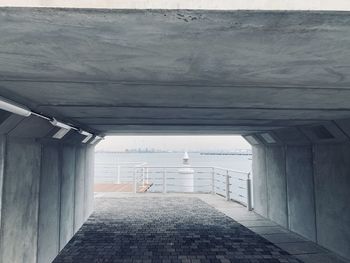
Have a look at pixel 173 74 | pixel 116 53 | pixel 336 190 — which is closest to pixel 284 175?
pixel 336 190

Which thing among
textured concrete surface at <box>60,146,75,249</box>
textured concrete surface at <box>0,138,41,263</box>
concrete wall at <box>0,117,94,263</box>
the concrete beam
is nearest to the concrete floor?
textured concrete surface at <box>60,146,75,249</box>

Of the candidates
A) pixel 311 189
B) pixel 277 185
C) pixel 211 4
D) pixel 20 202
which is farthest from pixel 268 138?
pixel 211 4

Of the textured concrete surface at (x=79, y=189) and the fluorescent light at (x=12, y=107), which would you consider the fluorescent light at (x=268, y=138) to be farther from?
the fluorescent light at (x=12, y=107)

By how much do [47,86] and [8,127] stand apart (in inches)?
38.8

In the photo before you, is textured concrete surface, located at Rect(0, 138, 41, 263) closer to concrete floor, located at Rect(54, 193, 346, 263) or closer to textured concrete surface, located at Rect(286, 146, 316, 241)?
concrete floor, located at Rect(54, 193, 346, 263)

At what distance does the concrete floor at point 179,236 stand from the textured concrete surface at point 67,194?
0.79 ft

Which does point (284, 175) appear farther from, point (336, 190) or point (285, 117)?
point (285, 117)

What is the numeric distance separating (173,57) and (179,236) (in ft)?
16.2

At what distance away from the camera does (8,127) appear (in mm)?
3180

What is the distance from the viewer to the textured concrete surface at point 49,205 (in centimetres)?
425

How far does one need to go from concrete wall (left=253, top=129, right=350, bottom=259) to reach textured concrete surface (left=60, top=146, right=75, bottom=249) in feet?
15.5

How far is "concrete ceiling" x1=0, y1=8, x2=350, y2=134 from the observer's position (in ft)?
4.40

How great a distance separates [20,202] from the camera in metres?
3.54

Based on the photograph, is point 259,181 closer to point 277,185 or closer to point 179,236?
point 277,185
